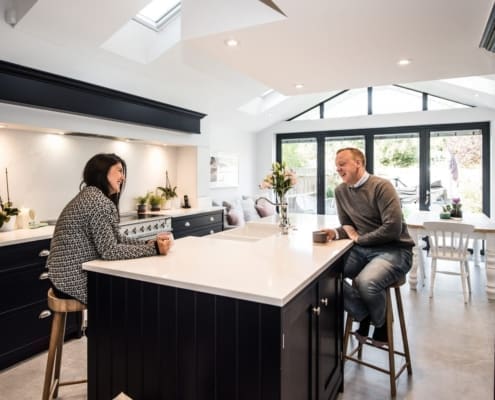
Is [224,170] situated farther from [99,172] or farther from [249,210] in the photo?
[99,172]

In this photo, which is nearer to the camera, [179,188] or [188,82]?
[188,82]

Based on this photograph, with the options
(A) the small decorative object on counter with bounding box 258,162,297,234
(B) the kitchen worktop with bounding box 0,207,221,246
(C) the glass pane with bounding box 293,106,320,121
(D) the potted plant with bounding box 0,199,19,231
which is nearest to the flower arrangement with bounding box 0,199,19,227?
(D) the potted plant with bounding box 0,199,19,231

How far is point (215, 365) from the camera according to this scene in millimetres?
1463

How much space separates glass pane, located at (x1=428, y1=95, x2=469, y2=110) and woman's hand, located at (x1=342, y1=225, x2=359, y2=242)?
5143 mm

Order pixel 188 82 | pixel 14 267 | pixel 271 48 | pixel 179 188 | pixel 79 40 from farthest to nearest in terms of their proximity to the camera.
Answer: pixel 179 188 < pixel 188 82 < pixel 79 40 < pixel 271 48 < pixel 14 267

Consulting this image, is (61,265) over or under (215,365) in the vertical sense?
over

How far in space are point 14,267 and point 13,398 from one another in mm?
865

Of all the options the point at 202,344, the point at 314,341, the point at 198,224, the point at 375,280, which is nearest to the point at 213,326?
the point at 202,344

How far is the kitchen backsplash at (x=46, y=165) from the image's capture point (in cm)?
323

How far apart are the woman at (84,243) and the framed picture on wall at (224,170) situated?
4790mm

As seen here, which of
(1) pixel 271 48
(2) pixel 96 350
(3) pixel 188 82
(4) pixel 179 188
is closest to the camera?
(2) pixel 96 350

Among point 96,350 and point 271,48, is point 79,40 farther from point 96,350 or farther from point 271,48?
point 96,350

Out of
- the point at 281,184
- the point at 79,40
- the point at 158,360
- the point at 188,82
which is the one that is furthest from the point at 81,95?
the point at 158,360

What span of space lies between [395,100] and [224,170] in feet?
11.6
